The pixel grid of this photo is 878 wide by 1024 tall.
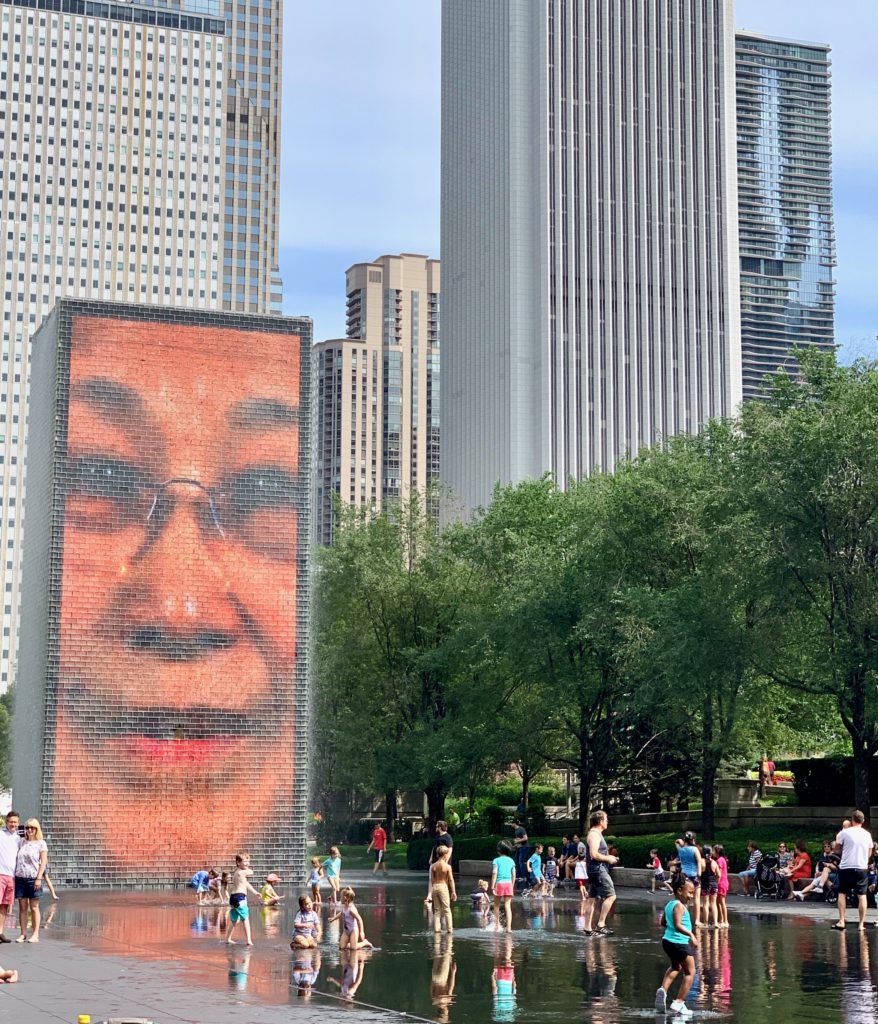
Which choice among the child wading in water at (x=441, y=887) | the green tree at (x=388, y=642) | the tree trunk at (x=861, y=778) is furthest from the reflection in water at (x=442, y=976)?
the green tree at (x=388, y=642)

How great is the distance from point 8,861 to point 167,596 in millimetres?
22040

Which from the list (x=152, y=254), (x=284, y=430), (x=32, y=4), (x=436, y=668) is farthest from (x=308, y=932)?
(x=32, y=4)

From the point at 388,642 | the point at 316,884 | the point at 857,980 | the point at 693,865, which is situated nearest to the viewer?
the point at 857,980

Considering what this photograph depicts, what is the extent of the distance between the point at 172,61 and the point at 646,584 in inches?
5182

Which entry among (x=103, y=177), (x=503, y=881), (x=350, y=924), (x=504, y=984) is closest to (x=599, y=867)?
(x=503, y=881)

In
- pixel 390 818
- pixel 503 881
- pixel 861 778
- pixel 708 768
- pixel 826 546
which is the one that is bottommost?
pixel 390 818

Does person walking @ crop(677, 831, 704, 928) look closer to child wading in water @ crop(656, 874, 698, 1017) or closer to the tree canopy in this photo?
the tree canopy

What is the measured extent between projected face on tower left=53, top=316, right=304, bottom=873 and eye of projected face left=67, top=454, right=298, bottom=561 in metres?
0.04

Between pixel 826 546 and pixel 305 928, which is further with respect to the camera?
pixel 826 546

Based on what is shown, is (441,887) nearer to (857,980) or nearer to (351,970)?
(351,970)

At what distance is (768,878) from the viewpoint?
3916cm

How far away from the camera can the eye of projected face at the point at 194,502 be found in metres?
44.5

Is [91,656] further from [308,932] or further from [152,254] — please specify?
[152,254]

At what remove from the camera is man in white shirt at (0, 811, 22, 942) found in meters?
22.8
